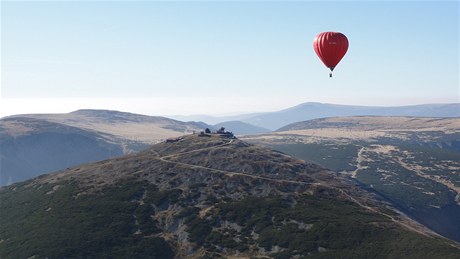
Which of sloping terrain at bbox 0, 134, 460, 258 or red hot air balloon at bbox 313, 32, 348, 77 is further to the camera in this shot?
sloping terrain at bbox 0, 134, 460, 258

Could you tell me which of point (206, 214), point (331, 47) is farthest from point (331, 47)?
point (206, 214)

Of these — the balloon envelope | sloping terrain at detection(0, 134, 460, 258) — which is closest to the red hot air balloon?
the balloon envelope

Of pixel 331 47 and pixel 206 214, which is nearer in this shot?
pixel 331 47

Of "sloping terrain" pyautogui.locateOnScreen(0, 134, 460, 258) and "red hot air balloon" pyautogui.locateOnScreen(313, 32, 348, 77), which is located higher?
"red hot air balloon" pyautogui.locateOnScreen(313, 32, 348, 77)

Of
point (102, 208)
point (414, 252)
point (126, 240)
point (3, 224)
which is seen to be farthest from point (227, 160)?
point (414, 252)

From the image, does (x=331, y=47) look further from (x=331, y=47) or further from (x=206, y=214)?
(x=206, y=214)

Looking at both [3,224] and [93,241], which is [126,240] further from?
[3,224]

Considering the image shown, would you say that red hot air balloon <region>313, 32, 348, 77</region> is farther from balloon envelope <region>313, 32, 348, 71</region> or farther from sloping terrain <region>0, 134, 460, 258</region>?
sloping terrain <region>0, 134, 460, 258</region>
